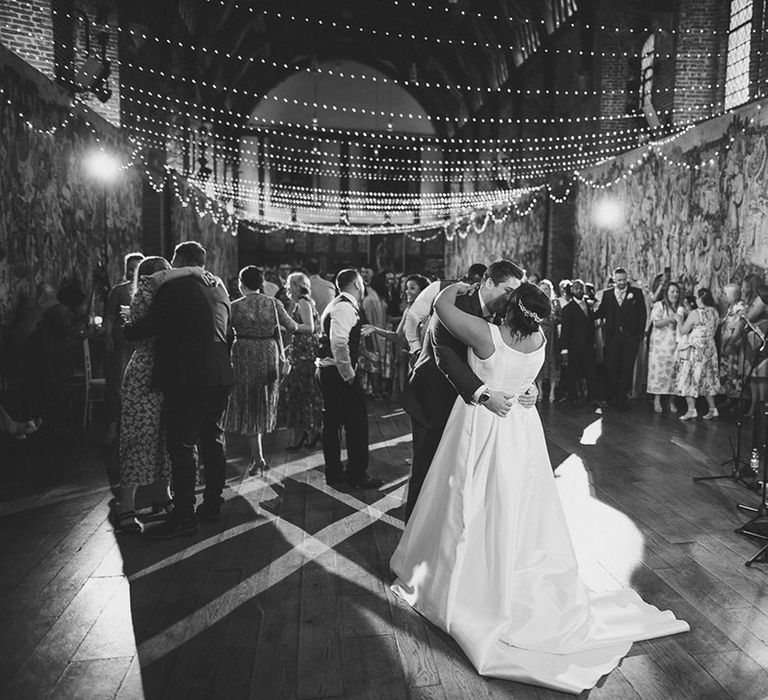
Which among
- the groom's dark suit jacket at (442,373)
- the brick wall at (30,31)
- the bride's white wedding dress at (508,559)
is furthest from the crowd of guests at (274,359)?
the brick wall at (30,31)

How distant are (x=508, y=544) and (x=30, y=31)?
893 cm

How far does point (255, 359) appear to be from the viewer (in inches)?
207

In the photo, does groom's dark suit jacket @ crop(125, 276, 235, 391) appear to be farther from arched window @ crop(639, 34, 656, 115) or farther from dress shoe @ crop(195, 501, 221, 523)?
arched window @ crop(639, 34, 656, 115)

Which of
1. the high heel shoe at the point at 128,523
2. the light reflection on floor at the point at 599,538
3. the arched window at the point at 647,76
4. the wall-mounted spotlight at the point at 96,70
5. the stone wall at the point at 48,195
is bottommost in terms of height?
the light reflection on floor at the point at 599,538

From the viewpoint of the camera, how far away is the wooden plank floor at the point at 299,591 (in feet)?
8.64

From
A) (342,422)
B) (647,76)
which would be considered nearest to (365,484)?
(342,422)

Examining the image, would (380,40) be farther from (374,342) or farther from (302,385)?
(302,385)

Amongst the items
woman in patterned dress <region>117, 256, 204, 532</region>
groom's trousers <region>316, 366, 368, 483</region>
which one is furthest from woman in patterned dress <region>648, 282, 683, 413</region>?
woman in patterned dress <region>117, 256, 204, 532</region>

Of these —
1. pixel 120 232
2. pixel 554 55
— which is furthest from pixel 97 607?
pixel 554 55

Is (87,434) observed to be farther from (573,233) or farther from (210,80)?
(210,80)

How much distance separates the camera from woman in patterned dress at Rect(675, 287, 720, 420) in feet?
26.6

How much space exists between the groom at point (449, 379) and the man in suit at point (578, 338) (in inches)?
216

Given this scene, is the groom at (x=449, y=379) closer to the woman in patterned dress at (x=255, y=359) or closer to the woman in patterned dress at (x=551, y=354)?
the woman in patterned dress at (x=255, y=359)

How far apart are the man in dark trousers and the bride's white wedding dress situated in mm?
1808
